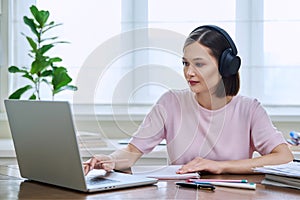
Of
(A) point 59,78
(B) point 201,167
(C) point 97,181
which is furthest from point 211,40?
(A) point 59,78

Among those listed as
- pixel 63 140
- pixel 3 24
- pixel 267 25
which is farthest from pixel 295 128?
pixel 63 140

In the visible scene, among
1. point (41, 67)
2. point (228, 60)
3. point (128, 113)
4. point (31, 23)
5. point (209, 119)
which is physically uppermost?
point (31, 23)

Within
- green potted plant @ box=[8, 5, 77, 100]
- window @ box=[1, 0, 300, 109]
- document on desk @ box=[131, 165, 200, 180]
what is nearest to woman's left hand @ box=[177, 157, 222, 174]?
document on desk @ box=[131, 165, 200, 180]

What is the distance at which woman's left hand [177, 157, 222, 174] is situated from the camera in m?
1.74

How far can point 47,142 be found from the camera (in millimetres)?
1448

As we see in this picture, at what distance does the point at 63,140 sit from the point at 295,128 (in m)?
2.03

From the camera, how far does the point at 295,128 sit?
312 cm

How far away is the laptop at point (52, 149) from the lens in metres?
1.36

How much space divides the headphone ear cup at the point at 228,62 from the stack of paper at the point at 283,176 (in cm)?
51

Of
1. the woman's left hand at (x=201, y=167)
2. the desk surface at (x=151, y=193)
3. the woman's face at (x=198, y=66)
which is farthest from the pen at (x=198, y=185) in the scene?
the woman's face at (x=198, y=66)

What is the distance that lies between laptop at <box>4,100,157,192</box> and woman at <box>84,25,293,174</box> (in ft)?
1.29

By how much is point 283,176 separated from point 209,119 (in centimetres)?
64

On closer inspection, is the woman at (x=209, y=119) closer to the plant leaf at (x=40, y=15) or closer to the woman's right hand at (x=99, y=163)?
the woman's right hand at (x=99, y=163)

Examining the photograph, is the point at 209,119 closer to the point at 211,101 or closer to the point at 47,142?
the point at 211,101
